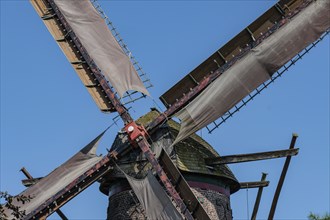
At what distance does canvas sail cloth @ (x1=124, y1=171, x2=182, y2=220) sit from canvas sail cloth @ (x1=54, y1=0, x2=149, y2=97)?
91.1 inches

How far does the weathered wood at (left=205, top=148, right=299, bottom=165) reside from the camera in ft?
58.0

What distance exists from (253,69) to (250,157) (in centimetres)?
209

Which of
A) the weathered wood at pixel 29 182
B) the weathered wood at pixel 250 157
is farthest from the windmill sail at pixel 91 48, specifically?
the weathered wood at pixel 29 182

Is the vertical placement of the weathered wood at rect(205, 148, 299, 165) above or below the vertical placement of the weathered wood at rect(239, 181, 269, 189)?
above

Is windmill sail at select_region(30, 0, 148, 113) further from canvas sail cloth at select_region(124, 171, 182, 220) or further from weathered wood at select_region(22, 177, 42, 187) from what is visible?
weathered wood at select_region(22, 177, 42, 187)

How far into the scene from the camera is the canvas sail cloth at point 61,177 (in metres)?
18.0

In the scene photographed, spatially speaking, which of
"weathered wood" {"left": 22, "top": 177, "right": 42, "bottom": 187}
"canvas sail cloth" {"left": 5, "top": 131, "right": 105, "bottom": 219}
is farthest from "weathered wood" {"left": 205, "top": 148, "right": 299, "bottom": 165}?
"weathered wood" {"left": 22, "top": 177, "right": 42, "bottom": 187}

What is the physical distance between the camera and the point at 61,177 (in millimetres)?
18297

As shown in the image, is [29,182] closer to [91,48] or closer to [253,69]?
[91,48]

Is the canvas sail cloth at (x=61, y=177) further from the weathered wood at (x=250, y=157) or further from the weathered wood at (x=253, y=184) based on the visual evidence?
the weathered wood at (x=253, y=184)

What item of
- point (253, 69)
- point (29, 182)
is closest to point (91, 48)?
point (29, 182)

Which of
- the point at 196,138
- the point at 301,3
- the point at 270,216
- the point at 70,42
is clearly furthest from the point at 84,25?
the point at 270,216

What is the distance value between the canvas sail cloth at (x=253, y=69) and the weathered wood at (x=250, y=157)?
1.21 m

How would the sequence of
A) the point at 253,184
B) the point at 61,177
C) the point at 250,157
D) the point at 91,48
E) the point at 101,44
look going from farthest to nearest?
1. the point at 253,184
2. the point at 101,44
3. the point at 91,48
4. the point at 61,177
5. the point at 250,157
